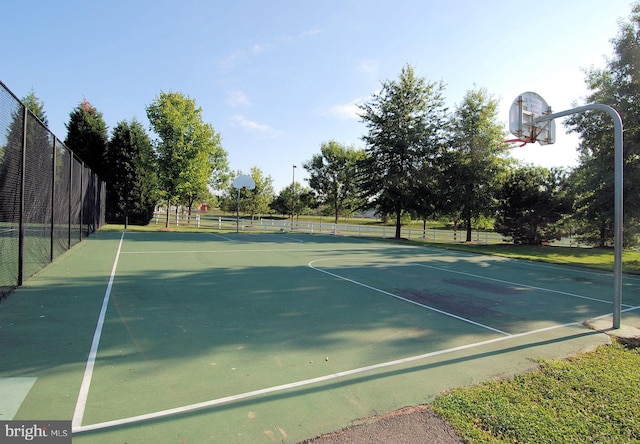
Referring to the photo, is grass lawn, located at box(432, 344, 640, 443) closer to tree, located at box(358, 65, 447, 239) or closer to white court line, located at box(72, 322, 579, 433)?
white court line, located at box(72, 322, 579, 433)

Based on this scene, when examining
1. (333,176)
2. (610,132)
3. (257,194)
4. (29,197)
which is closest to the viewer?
(29,197)

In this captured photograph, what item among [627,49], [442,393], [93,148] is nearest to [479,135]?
[627,49]

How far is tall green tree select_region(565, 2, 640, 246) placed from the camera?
13953mm

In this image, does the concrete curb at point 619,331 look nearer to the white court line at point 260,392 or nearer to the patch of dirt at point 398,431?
the white court line at point 260,392

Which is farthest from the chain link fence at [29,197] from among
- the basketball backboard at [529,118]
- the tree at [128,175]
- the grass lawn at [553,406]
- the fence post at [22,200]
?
the tree at [128,175]

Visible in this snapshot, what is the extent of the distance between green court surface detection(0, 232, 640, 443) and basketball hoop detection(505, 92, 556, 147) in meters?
3.67

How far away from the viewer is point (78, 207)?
48.1 feet

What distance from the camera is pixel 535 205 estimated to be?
22.9 meters

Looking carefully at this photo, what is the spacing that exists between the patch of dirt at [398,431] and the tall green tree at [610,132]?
51.3ft

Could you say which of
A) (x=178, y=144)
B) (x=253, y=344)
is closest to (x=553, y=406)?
(x=253, y=344)

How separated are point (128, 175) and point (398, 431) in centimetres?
3021

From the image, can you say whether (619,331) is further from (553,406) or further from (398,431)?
(398,431)

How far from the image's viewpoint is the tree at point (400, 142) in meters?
26.0

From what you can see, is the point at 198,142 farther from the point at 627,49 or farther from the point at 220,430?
the point at 220,430
